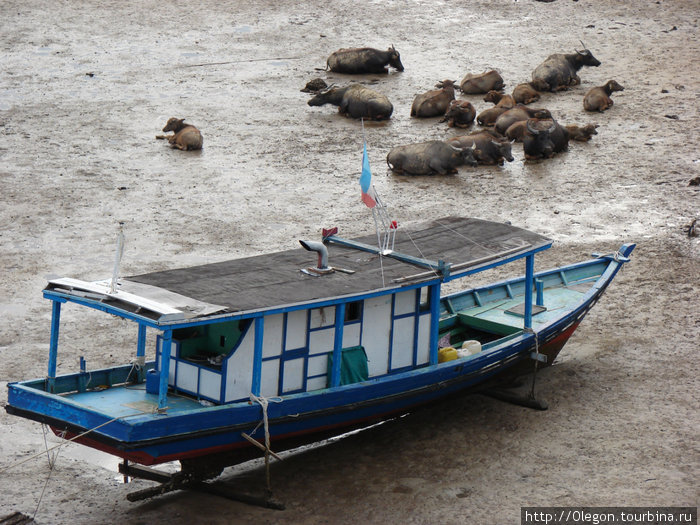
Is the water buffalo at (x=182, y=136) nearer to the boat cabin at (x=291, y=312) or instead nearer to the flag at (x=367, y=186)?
the boat cabin at (x=291, y=312)

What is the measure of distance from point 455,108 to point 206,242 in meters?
7.96

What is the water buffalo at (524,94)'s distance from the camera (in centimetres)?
2577

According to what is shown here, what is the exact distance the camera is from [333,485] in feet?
38.3

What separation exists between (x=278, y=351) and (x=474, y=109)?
14.6 meters

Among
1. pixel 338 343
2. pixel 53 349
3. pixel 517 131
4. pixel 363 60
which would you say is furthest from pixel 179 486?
pixel 363 60

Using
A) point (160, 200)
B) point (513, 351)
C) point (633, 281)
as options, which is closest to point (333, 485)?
point (513, 351)

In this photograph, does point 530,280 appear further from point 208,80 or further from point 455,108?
point 208,80

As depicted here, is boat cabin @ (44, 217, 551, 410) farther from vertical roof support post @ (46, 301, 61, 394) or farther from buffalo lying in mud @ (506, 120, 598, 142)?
buffalo lying in mud @ (506, 120, 598, 142)

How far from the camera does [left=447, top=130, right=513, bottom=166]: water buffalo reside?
879 inches

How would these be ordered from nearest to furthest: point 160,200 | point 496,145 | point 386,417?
point 386,417 < point 160,200 < point 496,145

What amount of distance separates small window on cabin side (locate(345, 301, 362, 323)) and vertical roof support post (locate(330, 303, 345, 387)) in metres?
0.31

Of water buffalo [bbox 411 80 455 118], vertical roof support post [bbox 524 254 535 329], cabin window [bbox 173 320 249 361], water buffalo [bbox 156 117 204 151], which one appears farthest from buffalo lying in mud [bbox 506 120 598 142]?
cabin window [bbox 173 320 249 361]

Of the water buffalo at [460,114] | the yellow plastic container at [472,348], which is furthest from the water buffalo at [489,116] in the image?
the yellow plastic container at [472,348]

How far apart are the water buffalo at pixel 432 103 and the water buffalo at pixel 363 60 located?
332 centimetres
